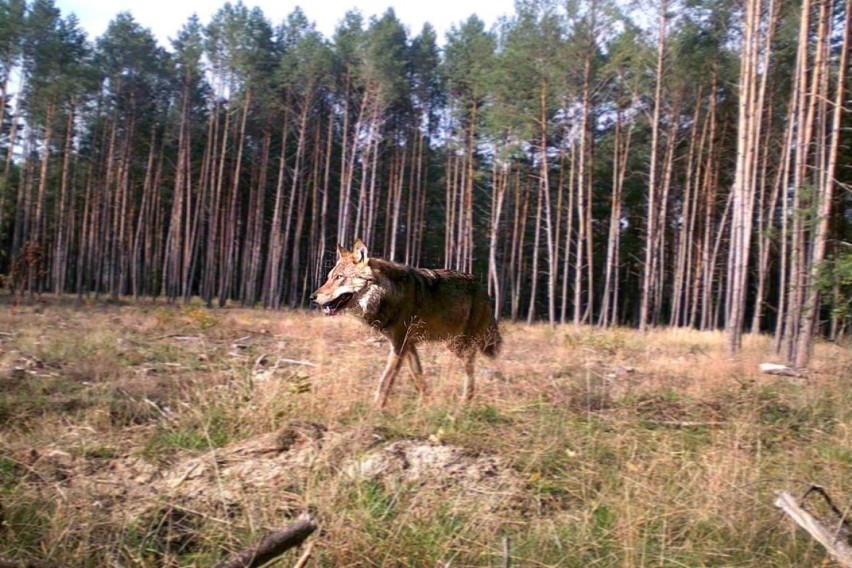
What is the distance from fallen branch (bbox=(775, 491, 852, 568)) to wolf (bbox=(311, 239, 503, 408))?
3.45 m

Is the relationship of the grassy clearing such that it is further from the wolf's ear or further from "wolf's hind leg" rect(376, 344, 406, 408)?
the wolf's ear

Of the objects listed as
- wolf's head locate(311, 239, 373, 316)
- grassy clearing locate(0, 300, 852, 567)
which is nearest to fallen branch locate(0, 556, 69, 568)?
grassy clearing locate(0, 300, 852, 567)

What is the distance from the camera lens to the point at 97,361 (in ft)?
29.2

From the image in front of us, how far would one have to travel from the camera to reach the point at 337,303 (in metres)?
6.88

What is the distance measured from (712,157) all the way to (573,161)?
7.17m

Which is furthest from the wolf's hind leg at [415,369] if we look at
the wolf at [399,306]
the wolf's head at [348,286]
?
the wolf's head at [348,286]

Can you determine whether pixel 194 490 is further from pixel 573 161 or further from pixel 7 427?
pixel 573 161

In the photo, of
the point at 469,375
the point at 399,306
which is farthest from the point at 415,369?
the point at 399,306

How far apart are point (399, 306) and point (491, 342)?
160 centimetres

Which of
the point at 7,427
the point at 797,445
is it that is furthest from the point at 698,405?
the point at 7,427

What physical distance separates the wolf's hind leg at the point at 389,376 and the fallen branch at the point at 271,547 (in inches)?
131

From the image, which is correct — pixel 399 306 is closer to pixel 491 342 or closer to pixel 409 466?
pixel 491 342

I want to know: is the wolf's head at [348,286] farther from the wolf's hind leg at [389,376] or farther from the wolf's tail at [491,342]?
the wolf's tail at [491,342]

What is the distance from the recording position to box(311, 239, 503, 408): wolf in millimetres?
6793
